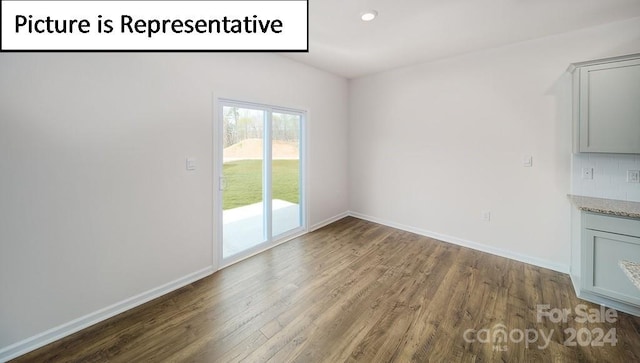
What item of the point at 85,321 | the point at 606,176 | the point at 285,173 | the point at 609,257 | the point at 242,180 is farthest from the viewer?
the point at 285,173

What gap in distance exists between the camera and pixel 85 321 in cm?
193

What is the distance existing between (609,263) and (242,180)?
12.1ft

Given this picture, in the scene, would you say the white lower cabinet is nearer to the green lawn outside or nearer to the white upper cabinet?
the white upper cabinet

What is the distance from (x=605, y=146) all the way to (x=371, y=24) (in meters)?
2.47

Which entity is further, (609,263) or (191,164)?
(191,164)

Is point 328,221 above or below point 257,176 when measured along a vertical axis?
below

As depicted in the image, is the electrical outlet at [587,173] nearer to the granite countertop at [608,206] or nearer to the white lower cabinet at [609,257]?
the granite countertop at [608,206]

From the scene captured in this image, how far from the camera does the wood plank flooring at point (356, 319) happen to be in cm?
169

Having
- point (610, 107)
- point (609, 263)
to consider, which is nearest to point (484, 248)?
point (609, 263)

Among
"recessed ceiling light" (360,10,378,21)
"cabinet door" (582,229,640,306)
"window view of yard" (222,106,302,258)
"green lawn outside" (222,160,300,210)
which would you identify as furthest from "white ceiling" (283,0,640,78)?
"cabinet door" (582,229,640,306)

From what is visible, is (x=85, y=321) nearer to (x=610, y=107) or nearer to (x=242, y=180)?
(x=242, y=180)

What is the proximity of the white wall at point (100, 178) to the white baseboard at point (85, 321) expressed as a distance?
0.10 feet

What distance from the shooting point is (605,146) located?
7.36 ft

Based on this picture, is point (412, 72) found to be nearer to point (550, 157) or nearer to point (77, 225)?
point (550, 157)
